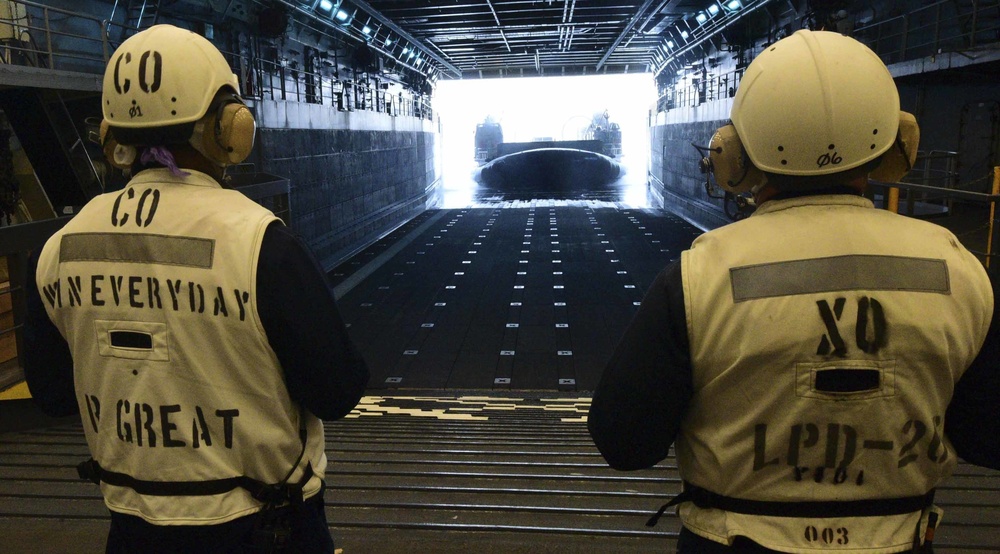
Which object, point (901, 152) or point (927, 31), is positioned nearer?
point (901, 152)

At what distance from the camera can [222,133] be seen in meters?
1.68

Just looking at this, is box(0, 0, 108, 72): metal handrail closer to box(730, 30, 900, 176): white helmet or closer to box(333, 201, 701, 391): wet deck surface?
box(333, 201, 701, 391): wet deck surface

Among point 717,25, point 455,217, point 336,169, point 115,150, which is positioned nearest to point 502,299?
point 336,169

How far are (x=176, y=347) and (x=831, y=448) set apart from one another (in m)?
1.37

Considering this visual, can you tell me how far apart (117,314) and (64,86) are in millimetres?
6479

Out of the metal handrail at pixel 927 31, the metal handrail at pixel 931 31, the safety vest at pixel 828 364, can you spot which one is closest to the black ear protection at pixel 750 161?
the safety vest at pixel 828 364

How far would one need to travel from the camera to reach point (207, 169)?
1708 millimetres

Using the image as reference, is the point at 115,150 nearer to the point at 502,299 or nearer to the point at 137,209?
the point at 137,209

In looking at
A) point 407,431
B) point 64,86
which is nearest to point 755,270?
point 407,431

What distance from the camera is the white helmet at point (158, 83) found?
1.62m

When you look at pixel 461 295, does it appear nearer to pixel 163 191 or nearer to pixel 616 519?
pixel 616 519

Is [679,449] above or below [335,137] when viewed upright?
below

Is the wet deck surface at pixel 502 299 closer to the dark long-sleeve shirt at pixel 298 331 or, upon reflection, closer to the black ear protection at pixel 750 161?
the dark long-sleeve shirt at pixel 298 331

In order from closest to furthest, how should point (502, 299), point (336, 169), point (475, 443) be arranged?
point (475, 443), point (502, 299), point (336, 169)
